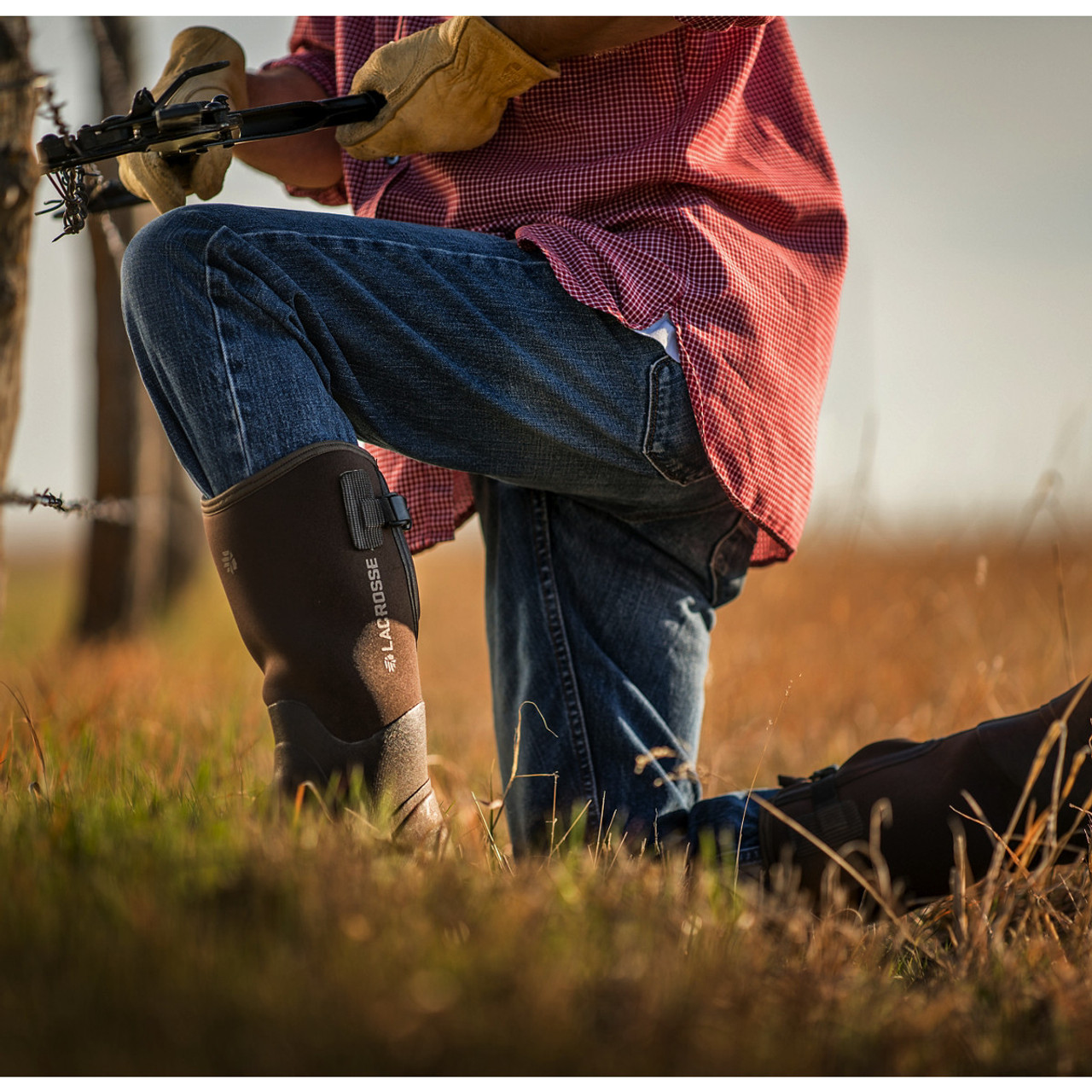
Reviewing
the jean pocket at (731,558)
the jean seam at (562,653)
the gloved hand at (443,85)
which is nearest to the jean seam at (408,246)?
the gloved hand at (443,85)

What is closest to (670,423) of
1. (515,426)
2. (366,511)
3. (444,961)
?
(515,426)

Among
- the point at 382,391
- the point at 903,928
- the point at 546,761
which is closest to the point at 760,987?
the point at 903,928

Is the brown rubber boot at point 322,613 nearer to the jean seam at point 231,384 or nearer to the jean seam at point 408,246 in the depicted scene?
the jean seam at point 231,384

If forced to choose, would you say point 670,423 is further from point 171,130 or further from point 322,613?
point 171,130

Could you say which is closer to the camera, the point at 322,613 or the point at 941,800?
the point at 322,613

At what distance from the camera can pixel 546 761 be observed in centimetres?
175

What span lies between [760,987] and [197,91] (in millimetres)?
1587

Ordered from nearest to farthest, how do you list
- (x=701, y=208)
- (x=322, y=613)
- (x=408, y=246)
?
(x=322, y=613)
(x=408, y=246)
(x=701, y=208)

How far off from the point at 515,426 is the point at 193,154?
674mm

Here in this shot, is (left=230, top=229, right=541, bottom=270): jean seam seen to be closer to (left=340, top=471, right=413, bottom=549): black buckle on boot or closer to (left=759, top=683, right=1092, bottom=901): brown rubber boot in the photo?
(left=340, top=471, right=413, bottom=549): black buckle on boot

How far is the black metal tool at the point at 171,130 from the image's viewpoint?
4.68ft

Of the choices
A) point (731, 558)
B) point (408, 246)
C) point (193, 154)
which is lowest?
point (731, 558)

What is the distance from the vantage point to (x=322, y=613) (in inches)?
49.3

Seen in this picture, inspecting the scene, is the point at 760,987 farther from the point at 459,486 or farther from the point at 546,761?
the point at 459,486
